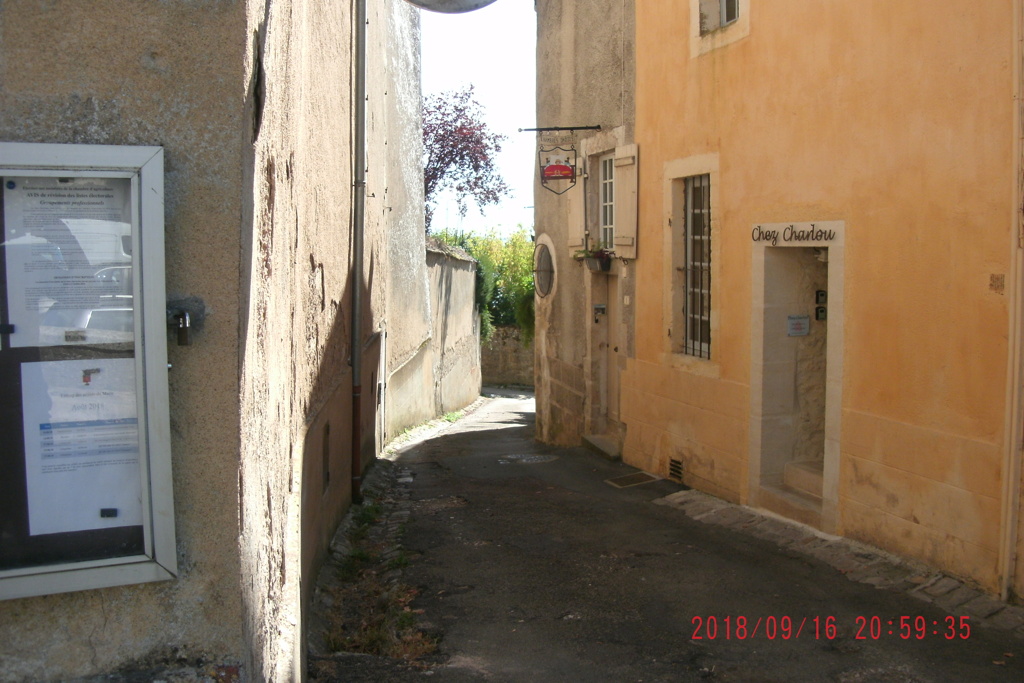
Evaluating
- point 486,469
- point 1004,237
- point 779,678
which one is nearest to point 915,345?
point 1004,237

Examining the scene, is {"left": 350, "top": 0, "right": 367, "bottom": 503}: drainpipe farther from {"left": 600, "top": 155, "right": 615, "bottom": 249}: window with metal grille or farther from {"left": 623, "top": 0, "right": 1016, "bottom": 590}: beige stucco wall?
{"left": 600, "top": 155, "right": 615, "bottom": 249}: window with metal grille

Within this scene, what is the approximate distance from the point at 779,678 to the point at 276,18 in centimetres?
366

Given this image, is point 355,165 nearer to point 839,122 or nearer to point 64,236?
point 839,122

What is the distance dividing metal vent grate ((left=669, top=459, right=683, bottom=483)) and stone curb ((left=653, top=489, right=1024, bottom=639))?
0.83 m

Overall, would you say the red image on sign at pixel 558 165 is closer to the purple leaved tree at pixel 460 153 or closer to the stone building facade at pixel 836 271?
the stone building facade at pixel 836 271

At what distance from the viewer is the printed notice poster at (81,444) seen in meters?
2.61

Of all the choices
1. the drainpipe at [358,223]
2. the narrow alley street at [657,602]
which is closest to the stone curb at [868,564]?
the narrow alley street at [657,602]

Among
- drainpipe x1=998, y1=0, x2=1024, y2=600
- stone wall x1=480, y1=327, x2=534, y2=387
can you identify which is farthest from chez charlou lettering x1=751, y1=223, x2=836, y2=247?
stone wall x1=480, y1=327, x2=534, y2=387

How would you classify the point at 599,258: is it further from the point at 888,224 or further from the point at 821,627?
the point at 821,627

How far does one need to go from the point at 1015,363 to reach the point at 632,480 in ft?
16.8

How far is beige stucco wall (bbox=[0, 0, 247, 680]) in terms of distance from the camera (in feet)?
8.77

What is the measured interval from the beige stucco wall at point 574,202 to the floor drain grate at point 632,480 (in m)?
1.63

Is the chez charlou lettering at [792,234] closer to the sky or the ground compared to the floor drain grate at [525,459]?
closer to the sky

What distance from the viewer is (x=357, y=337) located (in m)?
8.56
